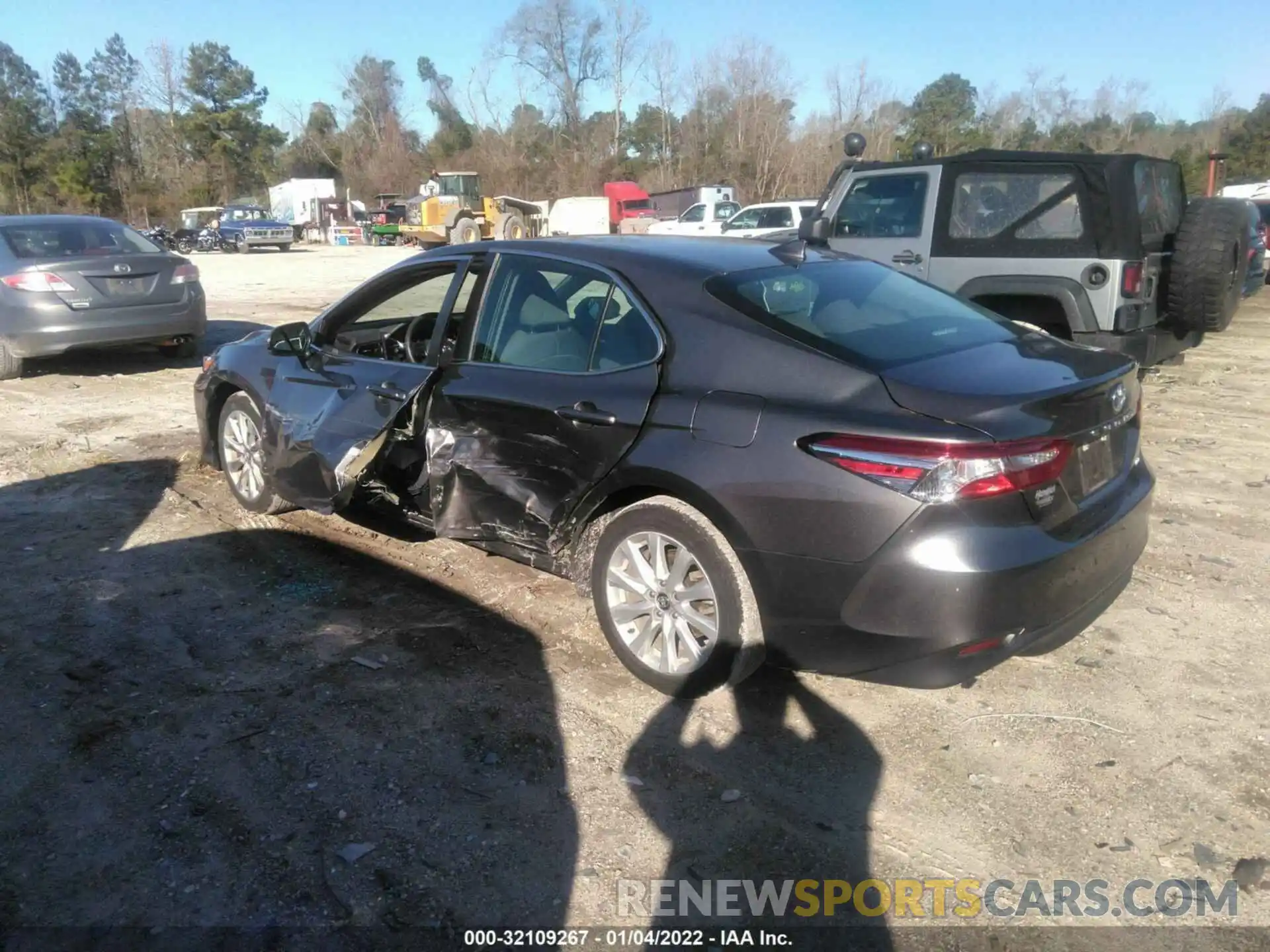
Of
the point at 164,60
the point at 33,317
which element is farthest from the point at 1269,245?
the point at 164,60

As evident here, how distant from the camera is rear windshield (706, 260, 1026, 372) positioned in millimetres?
3357

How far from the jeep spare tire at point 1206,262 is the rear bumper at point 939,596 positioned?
468cm

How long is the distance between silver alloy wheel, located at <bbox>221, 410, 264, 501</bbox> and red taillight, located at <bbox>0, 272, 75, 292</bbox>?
4853mm

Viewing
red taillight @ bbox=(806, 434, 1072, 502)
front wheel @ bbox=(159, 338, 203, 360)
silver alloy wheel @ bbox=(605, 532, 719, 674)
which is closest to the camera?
red taillight @ bbox=(806, 434, 1072, 502)

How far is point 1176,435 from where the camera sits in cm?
720

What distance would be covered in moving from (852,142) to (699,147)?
2222 inches

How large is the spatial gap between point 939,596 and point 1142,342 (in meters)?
5.09

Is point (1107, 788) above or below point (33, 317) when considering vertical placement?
below

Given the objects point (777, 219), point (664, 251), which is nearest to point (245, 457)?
point (664, 251)

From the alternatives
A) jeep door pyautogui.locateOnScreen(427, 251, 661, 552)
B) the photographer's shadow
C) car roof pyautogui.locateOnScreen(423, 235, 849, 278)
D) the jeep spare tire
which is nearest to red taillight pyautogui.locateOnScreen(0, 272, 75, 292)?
car roof pyautogui.locateOnScreen(423, 235, 849, 278)

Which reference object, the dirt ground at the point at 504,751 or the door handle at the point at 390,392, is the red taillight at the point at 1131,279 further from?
the door handle at the point at 390,392

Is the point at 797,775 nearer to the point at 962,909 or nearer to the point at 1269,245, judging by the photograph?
the point at 962,909

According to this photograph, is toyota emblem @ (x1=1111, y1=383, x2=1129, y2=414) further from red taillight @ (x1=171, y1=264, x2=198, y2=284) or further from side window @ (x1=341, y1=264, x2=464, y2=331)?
red taillight @ (x1=171, y1=264, x2=198, y2=284)

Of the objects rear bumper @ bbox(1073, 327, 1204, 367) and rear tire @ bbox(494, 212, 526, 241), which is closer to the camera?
rear bumper @ bbox(1073, 327, 1204, 367)
